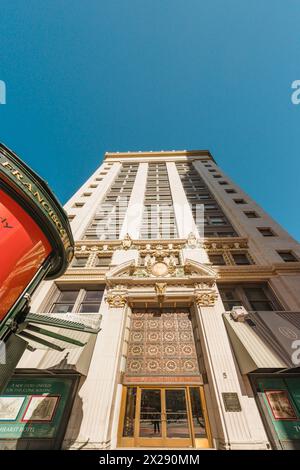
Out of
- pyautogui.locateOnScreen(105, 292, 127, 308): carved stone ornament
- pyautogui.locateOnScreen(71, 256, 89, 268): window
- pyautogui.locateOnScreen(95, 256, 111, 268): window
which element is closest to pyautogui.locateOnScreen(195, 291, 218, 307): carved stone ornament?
pyautogui.locateOnScreen(105, 292, 127, 308): carved stone ornament

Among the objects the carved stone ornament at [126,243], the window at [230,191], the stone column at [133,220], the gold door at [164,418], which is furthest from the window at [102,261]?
the window at [230,191]

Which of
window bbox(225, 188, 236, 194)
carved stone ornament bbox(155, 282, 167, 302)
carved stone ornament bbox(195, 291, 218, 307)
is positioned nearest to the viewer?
carved stone ornament bbox(195, 291, 218, 307)

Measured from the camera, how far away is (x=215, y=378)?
25.0 feet

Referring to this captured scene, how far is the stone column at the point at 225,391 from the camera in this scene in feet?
20.3

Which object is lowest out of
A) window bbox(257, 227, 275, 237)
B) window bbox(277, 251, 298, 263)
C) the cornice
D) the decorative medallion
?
the decorative medallion

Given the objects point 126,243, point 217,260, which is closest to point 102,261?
point 126,243

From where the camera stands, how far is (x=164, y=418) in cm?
724

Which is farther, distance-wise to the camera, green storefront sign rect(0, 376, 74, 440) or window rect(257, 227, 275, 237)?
window rect(257, 227, 275, 237)

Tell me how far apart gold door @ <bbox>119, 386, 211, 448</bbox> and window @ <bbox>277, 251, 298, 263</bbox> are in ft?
34.2

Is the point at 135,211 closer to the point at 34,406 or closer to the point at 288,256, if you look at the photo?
the point at 288,256

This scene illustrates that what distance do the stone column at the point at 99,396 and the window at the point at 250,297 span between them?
6523 mm

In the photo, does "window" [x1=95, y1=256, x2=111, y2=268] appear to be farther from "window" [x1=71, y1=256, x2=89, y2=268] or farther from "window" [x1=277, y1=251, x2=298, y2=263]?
"window" [x1=277, y1=251, x2=298, y2=263]

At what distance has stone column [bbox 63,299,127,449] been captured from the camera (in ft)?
20.3
